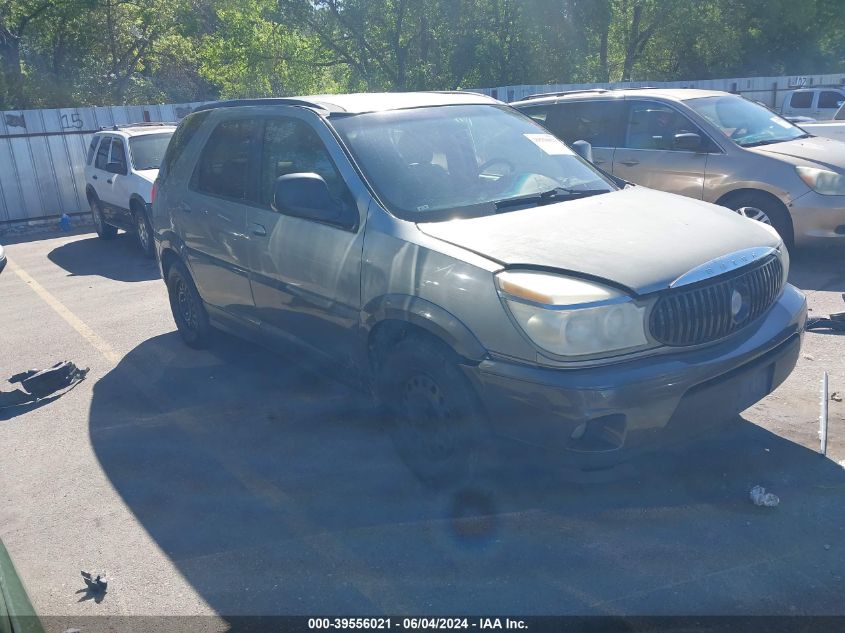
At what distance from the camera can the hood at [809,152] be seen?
7.69 meters

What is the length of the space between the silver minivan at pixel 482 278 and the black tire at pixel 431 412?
0.01 metres

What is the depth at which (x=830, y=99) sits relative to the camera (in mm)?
20234

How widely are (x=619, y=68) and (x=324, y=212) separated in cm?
3494

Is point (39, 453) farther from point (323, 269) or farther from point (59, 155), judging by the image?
point (59, 155)

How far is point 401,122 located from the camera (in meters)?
4.75

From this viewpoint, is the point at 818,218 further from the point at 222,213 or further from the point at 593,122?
the point at 222,213

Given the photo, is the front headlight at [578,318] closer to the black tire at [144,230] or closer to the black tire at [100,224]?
the black tire at [144,230]

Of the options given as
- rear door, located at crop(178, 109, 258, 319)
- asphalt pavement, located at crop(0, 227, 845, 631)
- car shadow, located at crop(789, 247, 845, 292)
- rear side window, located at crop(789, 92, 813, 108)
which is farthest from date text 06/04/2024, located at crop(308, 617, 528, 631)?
rear side window, located at crop(789, 92, 813, 108)

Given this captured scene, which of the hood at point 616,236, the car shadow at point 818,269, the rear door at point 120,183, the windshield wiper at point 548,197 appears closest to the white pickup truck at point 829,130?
the car shadow at point 818,269

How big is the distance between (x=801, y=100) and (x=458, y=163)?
19276 millimetres

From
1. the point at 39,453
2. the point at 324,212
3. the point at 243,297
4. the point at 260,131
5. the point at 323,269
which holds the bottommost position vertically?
the point at 39,453

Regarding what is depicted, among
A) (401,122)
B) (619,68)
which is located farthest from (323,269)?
(619,68)

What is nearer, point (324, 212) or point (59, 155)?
point (324, 212)

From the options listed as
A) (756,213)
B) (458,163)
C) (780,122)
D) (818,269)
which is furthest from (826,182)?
(458,163)
